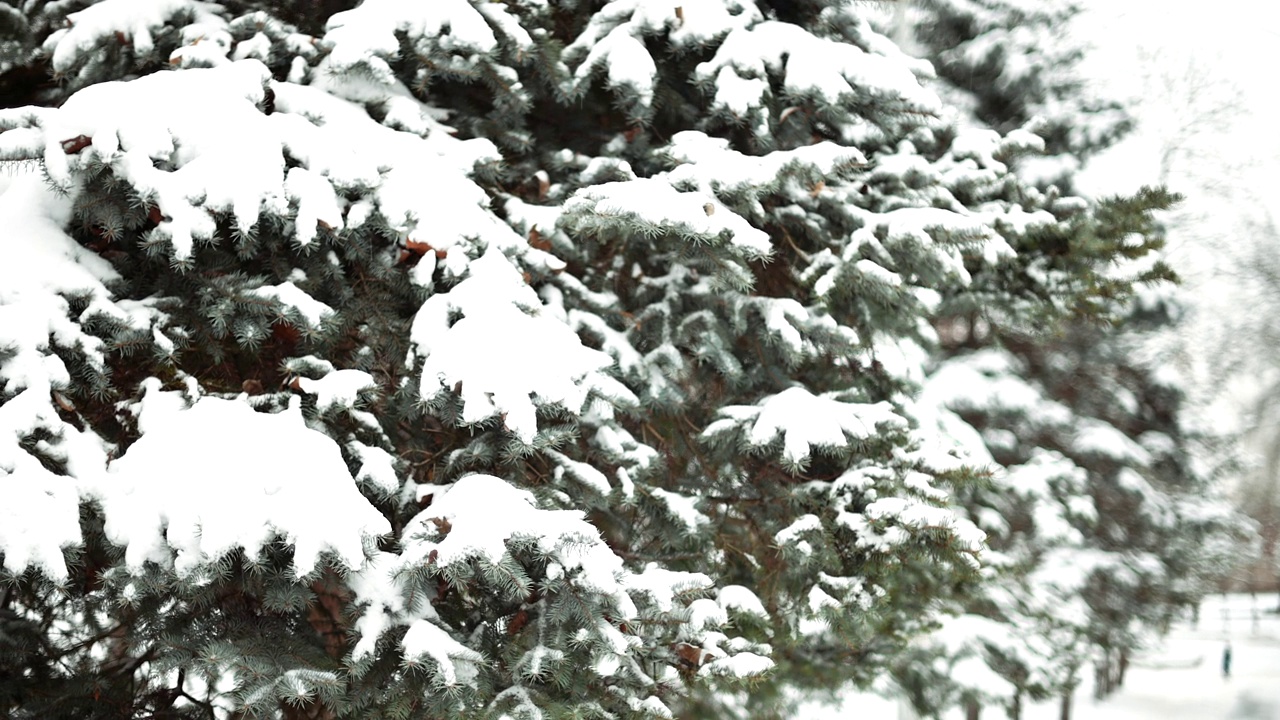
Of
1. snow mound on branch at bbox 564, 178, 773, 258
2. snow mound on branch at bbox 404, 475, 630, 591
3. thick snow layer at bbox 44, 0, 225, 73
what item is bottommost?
snow mound on branch at bbox 404, 475, 630, 591

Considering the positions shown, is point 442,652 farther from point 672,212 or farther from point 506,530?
point 672,212

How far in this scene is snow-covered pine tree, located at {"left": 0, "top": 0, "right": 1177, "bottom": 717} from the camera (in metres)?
2.48

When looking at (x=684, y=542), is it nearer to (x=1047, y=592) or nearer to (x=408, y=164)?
(x=408, y=164)

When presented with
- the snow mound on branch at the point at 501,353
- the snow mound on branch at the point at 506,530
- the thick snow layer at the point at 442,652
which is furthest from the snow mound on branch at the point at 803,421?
the thick snow layer at the point at 442,652

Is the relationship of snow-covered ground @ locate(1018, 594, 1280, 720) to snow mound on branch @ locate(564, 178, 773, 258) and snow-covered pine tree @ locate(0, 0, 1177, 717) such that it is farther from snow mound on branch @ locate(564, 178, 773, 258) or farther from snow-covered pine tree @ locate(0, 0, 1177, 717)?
snow mound on branch @ locate(564, 178, 773, 258)

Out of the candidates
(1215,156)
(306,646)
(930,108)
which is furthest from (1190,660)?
(306,646)

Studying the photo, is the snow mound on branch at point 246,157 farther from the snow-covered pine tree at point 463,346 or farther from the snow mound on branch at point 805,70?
the snow mound on branch at point 805,70

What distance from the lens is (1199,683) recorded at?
17.6m

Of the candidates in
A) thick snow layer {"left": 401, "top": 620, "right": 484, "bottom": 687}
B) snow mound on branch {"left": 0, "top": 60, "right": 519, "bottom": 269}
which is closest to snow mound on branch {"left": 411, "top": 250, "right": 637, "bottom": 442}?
snow mound on branch {"left": 0, "top": 60, "right": 519, "bottom": 269}

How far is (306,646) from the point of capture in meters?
2.67

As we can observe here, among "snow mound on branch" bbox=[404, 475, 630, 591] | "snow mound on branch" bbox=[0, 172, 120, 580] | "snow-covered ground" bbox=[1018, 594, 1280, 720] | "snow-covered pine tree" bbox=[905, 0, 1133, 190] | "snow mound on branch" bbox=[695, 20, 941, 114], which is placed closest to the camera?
"snow mound on branch" bbox=[0, 172, 120, 580]

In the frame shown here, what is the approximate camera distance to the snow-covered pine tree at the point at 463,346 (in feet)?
8.14

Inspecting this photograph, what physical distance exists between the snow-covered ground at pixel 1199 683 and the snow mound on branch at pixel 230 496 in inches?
293

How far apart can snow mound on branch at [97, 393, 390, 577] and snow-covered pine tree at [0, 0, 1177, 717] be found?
10mm
